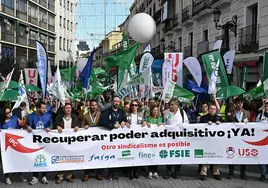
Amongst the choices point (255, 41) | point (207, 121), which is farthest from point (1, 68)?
point (207, 121)

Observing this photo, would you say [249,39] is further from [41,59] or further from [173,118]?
[41,59]

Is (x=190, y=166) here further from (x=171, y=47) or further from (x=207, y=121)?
(x=171, y=47)

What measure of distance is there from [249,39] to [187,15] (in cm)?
1014

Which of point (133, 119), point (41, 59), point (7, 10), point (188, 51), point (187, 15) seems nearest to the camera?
point (133, 119)

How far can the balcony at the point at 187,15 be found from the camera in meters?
24.6

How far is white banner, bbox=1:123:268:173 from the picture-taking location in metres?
6.80

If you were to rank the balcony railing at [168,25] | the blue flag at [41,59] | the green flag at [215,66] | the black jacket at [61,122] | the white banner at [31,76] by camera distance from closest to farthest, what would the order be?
the black jacket at [61,122] → the green flag at [215,66] → the blue flag at [41,59] → the white banner at [31,76] → the balcony railing at [168,25]

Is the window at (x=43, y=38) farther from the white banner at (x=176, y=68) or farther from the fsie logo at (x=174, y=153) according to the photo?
the fsie logo at (x=174, y=153)

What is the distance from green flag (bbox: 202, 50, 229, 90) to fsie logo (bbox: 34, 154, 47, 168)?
13.7 ft

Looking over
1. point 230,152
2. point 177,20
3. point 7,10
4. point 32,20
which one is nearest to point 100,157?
point 230,152

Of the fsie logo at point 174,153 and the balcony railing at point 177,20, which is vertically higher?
the balcony railing at point 177,20

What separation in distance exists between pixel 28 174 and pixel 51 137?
3.92 feet

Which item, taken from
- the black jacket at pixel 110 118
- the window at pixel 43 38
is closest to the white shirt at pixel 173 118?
the black jacket at pixel 110 118

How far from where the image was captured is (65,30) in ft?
177
